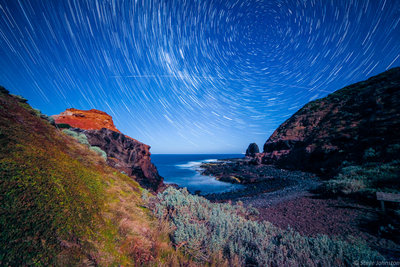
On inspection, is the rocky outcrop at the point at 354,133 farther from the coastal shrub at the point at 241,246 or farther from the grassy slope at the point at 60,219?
the grassy slope at the point at 60,219

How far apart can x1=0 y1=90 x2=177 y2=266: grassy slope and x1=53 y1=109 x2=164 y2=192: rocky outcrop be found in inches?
449

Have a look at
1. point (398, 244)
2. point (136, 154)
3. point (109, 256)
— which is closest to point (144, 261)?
point (109, 256)

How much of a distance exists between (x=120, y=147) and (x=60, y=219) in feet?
49.8

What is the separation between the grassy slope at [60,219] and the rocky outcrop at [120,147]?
1141cm

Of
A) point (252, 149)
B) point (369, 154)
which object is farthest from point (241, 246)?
point (252, 149)

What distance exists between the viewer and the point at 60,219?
5.96 ft

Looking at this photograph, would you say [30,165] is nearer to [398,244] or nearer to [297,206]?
[398,244]

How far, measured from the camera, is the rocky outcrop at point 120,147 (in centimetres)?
1395

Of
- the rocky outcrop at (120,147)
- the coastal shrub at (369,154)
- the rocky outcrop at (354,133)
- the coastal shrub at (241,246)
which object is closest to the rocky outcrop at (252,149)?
the rocky outcrop at (354,133)

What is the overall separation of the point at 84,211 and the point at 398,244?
7.89 m

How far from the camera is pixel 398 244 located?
4.16 metres

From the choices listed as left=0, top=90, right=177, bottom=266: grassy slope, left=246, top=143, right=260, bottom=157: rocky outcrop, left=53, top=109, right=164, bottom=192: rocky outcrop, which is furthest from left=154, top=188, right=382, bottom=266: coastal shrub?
left=246, top=143, right=260, bottom=157: rocky outcrop

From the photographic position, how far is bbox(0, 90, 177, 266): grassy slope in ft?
4.69

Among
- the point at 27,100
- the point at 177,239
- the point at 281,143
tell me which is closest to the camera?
the point at 177,239
